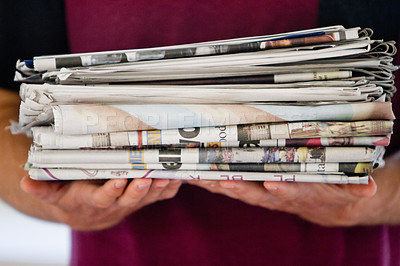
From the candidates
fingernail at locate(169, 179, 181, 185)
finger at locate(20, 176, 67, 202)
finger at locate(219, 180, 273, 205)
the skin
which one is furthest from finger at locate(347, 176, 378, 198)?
finger at locate(20, 176, 67, 202)

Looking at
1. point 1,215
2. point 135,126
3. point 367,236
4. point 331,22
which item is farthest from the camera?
point 1,215

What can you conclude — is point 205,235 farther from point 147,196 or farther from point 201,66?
point 201,66

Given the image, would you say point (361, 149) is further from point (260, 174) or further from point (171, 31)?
point (171, 31)

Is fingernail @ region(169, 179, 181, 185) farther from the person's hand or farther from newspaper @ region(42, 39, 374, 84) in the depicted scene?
newspaper @ region(42, 39, 374, 84)

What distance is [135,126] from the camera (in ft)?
1.21

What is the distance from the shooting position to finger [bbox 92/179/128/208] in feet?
1.32

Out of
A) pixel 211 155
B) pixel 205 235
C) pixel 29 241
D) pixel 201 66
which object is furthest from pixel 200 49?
pixel 29 241

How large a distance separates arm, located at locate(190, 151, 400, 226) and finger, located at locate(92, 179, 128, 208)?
0.33 ft

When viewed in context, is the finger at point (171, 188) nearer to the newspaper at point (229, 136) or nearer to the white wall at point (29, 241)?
the newspaper at point (229, 136)

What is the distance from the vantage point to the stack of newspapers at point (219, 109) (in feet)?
1.20

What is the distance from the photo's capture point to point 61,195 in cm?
47

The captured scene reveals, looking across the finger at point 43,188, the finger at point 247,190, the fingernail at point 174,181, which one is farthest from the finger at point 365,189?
the finger at point 43,188

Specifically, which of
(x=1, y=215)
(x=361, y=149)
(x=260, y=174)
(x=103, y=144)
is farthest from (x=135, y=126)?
(x=1, y=215)

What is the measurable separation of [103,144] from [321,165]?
0.27 metres
